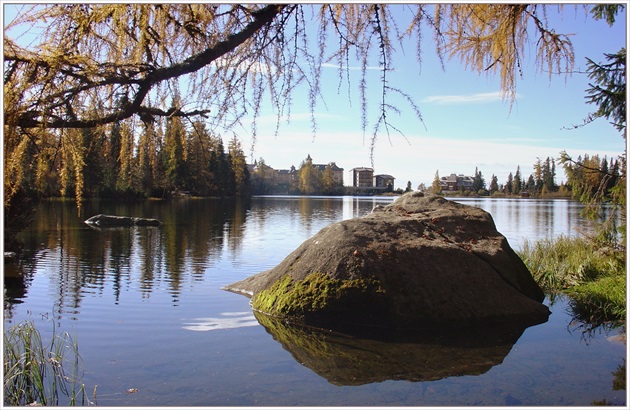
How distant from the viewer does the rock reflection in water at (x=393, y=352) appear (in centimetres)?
557

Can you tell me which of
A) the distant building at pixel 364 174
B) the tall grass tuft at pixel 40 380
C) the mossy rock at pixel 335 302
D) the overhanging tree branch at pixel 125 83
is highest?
the overhanging tree branch at pixel 125 83

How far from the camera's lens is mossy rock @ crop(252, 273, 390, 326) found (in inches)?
289

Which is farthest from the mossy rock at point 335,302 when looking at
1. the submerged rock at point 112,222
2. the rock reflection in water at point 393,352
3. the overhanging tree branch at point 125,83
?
the submerged rock at point 112,222

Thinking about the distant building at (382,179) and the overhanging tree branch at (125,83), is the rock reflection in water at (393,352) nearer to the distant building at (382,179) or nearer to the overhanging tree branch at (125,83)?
the distant building at (382,179)

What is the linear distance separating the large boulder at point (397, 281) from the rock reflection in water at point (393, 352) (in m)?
0.35

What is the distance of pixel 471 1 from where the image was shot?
3250 millimetres

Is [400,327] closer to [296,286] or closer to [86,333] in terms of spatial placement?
[296,286]

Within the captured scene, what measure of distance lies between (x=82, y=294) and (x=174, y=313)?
8.79 ft

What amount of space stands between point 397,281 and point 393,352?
1426mm

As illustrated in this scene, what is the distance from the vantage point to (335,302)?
292 inches

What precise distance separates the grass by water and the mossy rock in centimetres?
341

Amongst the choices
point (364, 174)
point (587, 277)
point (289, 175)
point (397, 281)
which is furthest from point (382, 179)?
point (289, 175)

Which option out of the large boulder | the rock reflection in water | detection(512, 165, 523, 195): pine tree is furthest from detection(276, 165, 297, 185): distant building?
detection(512, 165, 523, 195): pine tree

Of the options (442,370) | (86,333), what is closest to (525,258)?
(442,370)
